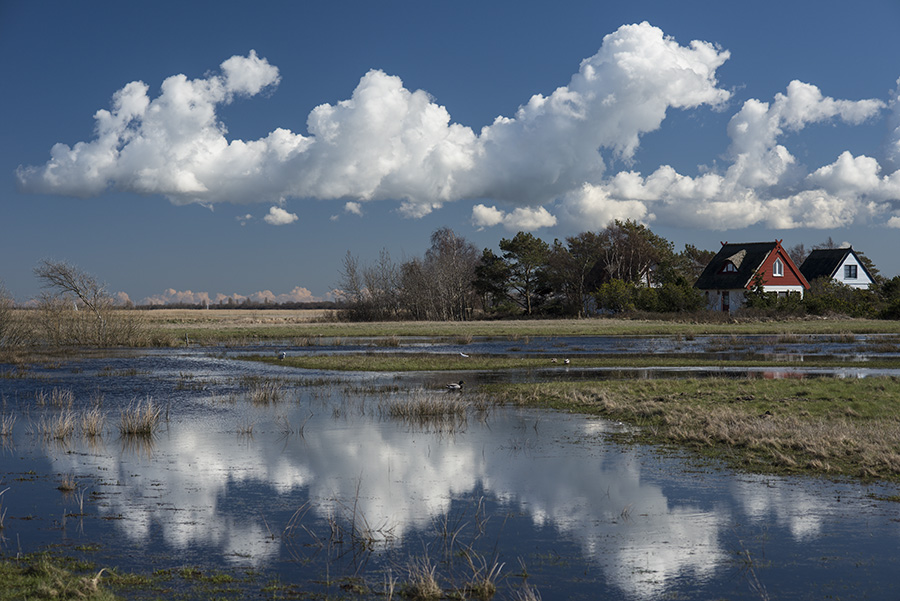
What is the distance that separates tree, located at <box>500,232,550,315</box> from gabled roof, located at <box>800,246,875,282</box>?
31.5m

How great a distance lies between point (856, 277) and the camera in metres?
90.9

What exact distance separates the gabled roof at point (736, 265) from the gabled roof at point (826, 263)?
1095 centimetres

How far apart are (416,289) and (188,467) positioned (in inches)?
3167

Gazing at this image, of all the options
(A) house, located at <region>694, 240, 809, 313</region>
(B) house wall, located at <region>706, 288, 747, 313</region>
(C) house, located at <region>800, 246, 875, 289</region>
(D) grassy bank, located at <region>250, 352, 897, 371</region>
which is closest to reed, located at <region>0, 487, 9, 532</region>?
(D) grassy bank, located at <region>250, 352, 897, 371</region>

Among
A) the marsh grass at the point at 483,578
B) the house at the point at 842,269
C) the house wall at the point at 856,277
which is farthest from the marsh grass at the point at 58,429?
the house wall at the point at 856,277

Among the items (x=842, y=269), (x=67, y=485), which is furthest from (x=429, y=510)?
(x=842, y=269)

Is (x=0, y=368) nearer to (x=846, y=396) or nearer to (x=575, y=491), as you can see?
(x=575, y=491)

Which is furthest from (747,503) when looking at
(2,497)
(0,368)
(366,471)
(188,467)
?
(0,368)

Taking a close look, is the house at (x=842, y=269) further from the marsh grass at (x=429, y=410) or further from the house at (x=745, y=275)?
the marsh grass at (x=429, y=410)

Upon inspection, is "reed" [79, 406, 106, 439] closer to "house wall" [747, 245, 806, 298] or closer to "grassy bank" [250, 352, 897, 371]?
"grassy bank" [250, 352, 897, 371]

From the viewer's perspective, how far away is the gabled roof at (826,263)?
8875 centimetres

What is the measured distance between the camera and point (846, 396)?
21.9 metres

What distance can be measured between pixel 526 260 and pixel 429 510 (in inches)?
3254

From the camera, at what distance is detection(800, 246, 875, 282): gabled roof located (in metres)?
88.8
